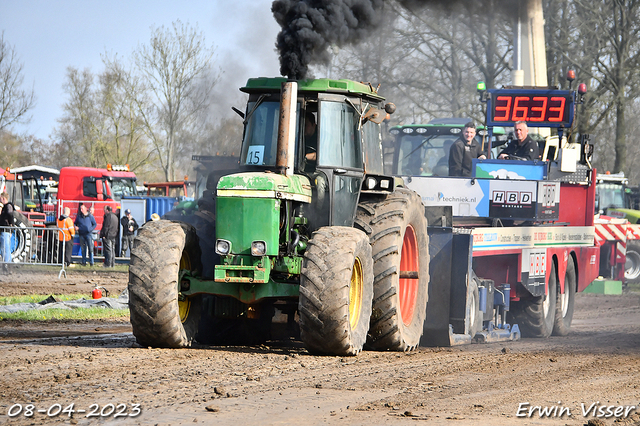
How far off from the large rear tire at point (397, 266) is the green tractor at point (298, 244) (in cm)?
1

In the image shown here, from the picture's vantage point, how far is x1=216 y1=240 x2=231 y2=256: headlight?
7.79 meters

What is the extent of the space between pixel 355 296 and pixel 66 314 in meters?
6.02

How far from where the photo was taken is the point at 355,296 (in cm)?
816

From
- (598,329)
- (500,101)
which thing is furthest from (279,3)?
(598,329)

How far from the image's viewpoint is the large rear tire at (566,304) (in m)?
13.0

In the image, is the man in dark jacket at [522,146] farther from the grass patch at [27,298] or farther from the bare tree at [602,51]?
the bare tree at [602,51]

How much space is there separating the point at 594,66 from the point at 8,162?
3086 centimetres

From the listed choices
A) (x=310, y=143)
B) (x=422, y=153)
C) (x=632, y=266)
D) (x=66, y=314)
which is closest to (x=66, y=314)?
(x=66, y=314)

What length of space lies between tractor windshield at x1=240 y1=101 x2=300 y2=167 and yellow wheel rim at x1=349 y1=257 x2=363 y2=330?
4.59 feet

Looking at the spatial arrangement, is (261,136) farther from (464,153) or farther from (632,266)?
(632,266)

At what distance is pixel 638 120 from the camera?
4306 cm

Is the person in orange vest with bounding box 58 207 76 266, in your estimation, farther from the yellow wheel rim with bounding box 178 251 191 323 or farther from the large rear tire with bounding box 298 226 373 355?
the large rear tire with bounding box 298 226 373 355

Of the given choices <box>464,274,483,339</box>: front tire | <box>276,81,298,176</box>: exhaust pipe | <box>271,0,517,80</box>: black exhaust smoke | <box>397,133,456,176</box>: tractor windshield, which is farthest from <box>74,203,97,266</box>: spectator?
<box>276,81,298,176</box>: exhaust pipe

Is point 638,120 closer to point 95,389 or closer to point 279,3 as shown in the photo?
point 279,3
